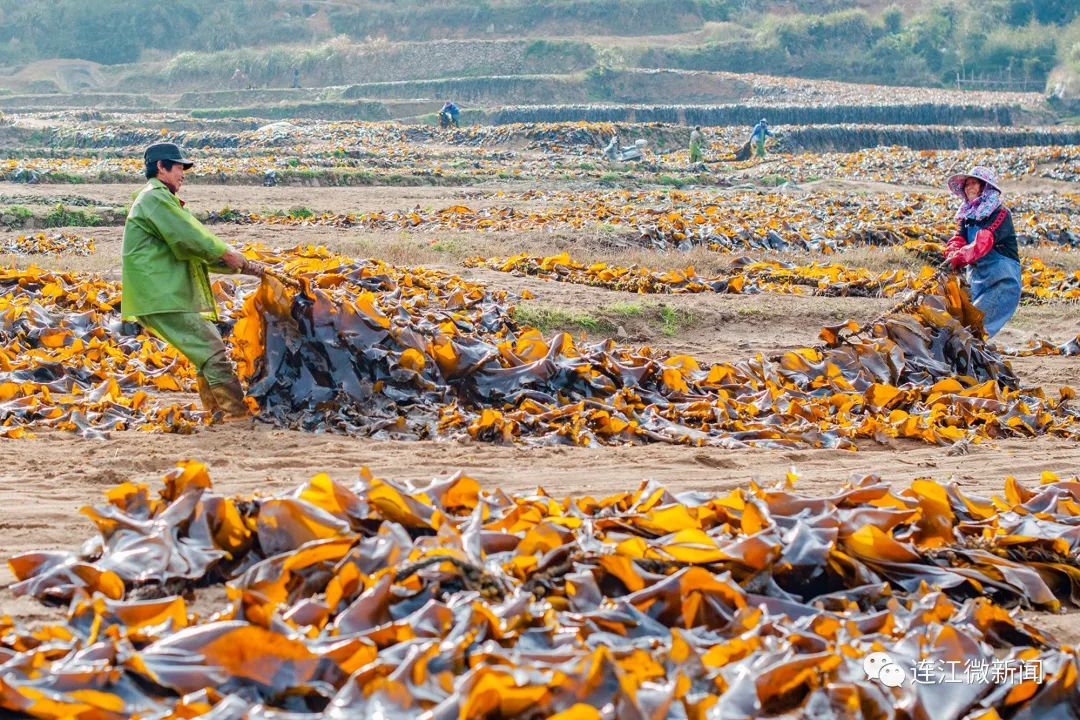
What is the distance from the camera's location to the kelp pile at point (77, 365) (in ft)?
19.6

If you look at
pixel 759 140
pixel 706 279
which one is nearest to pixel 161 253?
pixel 706 279

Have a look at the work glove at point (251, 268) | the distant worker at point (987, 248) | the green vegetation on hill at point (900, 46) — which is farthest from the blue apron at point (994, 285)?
the green vegetation on hill at point (900, 46)

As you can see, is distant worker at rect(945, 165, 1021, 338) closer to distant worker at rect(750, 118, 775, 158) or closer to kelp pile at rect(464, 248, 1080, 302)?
kelp pile at rect(464, 248, 1080, 302)

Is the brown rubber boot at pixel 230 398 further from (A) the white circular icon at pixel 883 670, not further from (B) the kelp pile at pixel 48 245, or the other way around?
(B) the kelp pile at pixel 48 245

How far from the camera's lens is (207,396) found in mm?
6027

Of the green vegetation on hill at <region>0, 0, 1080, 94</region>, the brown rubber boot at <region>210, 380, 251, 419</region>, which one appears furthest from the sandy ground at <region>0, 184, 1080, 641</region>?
the green vegetation on hill at <region>0, 0, 1080, 94</region>

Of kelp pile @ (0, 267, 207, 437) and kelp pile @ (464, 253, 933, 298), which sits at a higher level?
kelp pile @ (0, 267, 207, 437)

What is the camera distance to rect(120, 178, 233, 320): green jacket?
5.55m

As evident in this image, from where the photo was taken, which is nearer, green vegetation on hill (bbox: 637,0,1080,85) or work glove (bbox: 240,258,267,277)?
work glove (bbox: 240,258,267,277)

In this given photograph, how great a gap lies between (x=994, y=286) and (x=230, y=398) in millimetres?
5362

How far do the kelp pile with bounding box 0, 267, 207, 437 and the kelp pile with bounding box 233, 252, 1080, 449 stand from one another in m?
0.72

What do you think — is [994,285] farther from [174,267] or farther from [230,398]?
[174,267]

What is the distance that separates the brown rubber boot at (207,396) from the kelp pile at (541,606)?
2.37 metres
